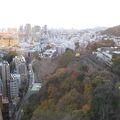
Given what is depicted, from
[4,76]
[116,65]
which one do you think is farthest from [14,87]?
[116,65]

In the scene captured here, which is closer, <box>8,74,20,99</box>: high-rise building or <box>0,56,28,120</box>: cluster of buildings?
<box>0,56,28,120</box>: cluster of buildings

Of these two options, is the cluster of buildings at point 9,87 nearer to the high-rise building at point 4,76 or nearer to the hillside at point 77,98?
the high-rise building at point 4,76

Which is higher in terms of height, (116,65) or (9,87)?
(116,65)

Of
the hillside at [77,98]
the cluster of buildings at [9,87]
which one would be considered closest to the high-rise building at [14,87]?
the cluster of buildings at [9,87]

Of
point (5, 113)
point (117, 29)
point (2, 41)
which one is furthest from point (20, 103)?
point (2, 41)

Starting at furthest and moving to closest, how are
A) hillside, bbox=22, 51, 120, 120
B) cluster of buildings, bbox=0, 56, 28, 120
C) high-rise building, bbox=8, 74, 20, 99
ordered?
high-rise building, bbox=8, 74, 20, 99 → cluster of buildings, bbox=0, 56, 28, 120 → hillside, bbox=22, 51, 120, 120

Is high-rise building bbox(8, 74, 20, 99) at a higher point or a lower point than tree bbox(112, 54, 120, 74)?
lower

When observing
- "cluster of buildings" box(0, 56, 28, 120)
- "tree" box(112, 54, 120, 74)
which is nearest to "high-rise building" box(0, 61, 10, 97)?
"cluster of buildings" box(0, 56, 28, 120)

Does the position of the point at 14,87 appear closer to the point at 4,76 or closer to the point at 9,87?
the point at 9,87

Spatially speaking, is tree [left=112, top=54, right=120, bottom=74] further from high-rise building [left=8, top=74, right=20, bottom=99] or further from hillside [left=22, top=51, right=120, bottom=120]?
high-rise building [left=8, top=74, right=20, bottom=99]
